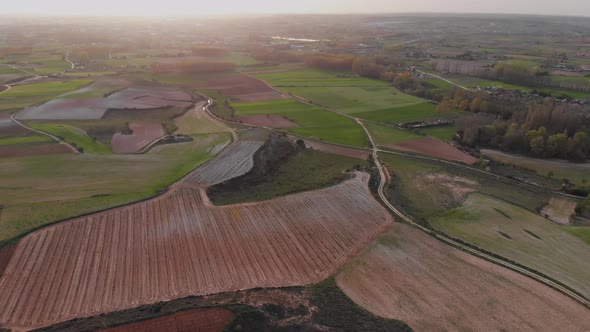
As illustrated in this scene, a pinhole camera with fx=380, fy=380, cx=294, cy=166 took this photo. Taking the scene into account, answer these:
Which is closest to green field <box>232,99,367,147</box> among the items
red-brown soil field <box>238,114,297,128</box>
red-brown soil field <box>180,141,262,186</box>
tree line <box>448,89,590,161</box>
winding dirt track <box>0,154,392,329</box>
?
red-brown soil field <box>238,114,297,128</box>

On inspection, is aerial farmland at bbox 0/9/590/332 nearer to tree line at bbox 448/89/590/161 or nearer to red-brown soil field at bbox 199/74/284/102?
tree line at bbox 448/89/590/161

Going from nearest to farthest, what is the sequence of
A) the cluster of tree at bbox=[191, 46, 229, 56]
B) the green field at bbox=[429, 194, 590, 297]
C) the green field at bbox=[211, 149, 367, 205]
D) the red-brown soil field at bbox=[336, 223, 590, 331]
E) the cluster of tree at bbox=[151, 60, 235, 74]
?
the red-brown soil field at bbox=[336, 223, 590, 331]
the green field at bbox=[429, 194, 590, 297]
the green field at bbox=[211, 149, 367, 205]
the cluster of tree at bbox=[151, 60, 235, 74]
the cluster of tree at bbox=[191, 46, 229, 56]

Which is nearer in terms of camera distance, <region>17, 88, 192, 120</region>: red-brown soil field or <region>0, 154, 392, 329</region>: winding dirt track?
<region>0, 154, 392, 329</region>: winding dirt track

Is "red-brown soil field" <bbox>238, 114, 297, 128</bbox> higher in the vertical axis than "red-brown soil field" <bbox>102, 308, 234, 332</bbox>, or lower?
higher

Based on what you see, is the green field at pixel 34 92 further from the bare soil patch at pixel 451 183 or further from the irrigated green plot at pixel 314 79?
the bare soil patch at pixel 451 183

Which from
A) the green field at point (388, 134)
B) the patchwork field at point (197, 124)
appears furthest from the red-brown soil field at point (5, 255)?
the green field at point (388, 134)

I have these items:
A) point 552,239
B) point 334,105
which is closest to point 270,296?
point 552,239
